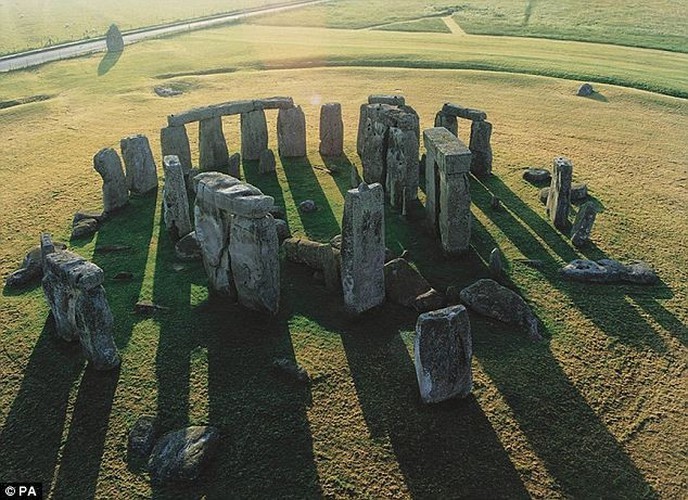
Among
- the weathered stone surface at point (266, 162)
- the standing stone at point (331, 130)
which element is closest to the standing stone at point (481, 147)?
the standing stone at point (331, 130)

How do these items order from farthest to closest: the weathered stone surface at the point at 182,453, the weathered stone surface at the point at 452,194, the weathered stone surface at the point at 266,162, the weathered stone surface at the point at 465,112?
the weathered stone surface at the point at 266,162 → the weathered stone surface at the point at 465,112 → the weathered stone surface at the point at 452,194 → the weathered stone surface at the point at 182,453

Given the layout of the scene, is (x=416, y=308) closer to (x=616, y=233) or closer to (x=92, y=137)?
(x=616, y=233)

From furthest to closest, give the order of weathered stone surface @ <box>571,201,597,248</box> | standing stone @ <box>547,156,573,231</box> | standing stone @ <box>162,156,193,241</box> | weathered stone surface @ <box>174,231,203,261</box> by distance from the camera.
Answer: standing stone @ <box>547,156,573,231</box>, standing stone @ <box>162,156,193,241</box>, weathered stone surface @ <box>571,201,597,248</box>, weathered stone surface @ <box>174,231,203,261</box>

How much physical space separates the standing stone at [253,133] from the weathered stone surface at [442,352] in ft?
30.9

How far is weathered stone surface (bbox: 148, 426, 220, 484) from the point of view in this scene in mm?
6816

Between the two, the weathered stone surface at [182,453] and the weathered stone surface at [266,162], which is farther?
the weathered stone surface at [266,162]

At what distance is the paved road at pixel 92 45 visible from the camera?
31.6 m

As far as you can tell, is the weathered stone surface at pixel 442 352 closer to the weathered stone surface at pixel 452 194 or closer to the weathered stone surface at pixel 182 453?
the weathered stone surface at pixel 182 453

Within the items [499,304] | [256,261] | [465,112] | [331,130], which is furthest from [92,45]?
[499,304]

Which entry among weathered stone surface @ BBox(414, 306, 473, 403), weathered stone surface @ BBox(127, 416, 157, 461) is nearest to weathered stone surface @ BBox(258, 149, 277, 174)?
weathered stone surface @ BBox(414, 306, 473, 403)

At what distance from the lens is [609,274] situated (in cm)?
1045

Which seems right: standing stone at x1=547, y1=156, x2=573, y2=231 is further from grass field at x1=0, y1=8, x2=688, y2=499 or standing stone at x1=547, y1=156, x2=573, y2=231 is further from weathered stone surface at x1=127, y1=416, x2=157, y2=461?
weathered stone surface at x1=127, y1=416, x2=157, y2=461

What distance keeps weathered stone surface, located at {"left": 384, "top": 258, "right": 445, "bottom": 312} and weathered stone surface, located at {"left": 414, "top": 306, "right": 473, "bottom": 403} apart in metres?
1.86

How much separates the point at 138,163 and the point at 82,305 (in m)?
6.48
